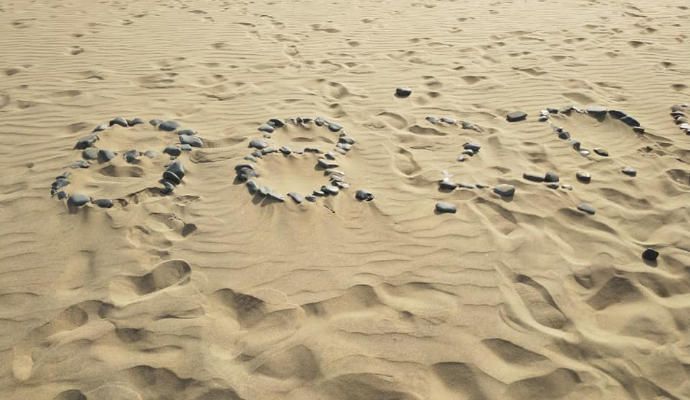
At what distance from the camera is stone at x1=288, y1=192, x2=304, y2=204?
3508 millimetres

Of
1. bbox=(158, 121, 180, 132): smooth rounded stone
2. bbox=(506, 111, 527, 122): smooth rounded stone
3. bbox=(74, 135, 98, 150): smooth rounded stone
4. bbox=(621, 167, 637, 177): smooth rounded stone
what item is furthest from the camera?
bbox=(506, 111, 527, 122): smooth rounded stone

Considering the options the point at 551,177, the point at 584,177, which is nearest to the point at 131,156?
the point at 551,177

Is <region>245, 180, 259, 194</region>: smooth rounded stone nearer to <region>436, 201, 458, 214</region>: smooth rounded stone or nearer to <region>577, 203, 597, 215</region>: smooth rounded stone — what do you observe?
<region>436, 201, 458, 214</region>: smooth rounded stone

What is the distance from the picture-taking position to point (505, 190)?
367 cm

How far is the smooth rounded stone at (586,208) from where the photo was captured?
3528mm

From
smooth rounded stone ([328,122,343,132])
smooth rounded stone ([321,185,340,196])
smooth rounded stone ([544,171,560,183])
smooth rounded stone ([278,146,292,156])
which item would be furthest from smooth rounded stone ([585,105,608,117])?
smooth rounded stone ([278,146,292,156])

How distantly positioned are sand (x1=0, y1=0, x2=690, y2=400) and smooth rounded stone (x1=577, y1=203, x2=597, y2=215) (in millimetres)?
52

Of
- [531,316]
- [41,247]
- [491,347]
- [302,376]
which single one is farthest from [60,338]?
[531,316]

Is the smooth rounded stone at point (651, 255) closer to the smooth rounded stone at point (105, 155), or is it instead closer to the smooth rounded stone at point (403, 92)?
the smooth rounded stone at point (403, 92)

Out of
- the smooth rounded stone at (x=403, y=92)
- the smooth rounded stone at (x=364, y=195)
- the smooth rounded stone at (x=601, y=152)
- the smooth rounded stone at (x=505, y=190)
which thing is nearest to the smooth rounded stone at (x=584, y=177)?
the smooth rounded stone at (x=601, y=152)

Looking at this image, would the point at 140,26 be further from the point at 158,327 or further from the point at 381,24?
the point at 158,327

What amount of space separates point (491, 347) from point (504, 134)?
8.26 feet

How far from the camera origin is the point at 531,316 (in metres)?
2.70

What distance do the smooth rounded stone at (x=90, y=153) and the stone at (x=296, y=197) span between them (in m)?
1.64
